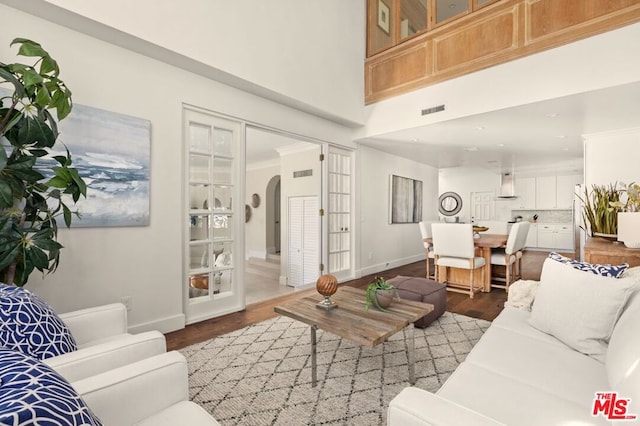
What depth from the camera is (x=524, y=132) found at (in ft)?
15.0

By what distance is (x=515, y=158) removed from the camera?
6.81m

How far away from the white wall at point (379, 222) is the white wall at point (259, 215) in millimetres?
3398

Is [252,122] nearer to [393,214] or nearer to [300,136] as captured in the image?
[300,136]

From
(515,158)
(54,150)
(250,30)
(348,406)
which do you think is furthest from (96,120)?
(515,158)

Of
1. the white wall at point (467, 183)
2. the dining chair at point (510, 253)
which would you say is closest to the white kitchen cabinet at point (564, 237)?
the white wall at point (467, 183)

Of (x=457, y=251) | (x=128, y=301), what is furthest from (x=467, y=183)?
(x=128, y=301)

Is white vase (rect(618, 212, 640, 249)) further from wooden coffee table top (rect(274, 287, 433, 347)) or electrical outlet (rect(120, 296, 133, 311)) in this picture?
electrical outlet (rect(120, 296, 133, 311))

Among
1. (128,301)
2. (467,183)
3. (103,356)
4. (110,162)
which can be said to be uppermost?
(467,183)

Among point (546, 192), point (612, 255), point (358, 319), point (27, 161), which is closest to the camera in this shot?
point (27, 161)

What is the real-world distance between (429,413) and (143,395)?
3.20 ft

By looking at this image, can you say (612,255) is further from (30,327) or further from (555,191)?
(555,191)

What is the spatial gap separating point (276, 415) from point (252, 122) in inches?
121

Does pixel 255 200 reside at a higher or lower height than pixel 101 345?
higher

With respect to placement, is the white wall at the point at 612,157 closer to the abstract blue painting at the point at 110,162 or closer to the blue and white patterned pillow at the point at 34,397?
the abstract blue painting at the point at 110,162
